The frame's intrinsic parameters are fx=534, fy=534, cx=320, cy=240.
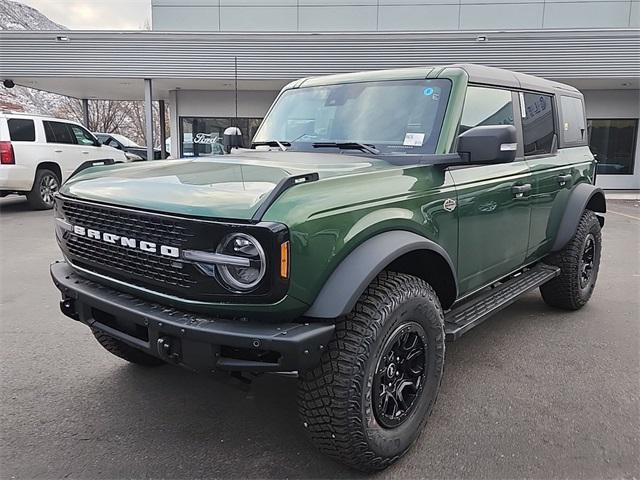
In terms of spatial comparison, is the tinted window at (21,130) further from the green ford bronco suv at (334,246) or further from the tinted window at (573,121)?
the tinted window at (573,121)

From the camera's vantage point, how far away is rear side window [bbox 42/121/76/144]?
37.7 ft

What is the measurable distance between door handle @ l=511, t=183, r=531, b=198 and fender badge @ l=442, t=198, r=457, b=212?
32.0 inches

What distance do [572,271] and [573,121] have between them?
56.6 inches

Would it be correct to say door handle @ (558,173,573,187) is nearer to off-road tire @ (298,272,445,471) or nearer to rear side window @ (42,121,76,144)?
off-road tire @ (298,272,445,471)

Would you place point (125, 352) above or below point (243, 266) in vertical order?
below

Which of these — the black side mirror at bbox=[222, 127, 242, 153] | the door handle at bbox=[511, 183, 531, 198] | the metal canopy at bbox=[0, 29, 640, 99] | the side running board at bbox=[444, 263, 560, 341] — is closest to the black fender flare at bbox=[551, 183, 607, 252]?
the side running board at bbox=[444, 263, 560, 341]

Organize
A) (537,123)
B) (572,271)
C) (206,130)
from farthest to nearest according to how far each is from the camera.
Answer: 1. (206,130)
2. (572,271)
3. (537,123)

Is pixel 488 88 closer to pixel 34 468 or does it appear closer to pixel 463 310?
pixel 463 310

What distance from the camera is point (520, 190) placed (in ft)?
12.3

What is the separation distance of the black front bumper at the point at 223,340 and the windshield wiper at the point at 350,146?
1387mm

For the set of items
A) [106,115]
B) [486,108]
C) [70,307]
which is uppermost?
[106,115]

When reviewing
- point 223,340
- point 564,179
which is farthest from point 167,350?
point 564,179

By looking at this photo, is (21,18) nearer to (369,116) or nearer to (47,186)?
(47,186)

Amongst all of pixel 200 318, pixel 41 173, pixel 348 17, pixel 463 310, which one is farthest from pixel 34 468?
pixel 348 17
